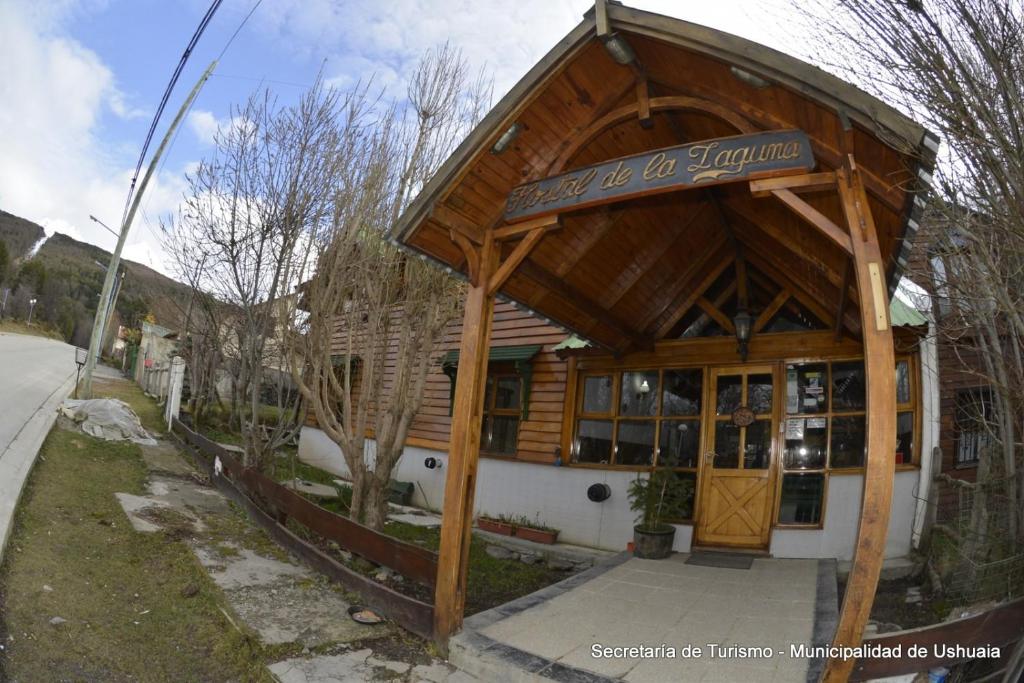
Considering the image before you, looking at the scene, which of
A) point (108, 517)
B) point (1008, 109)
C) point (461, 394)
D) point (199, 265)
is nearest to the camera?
point (1008, 109)

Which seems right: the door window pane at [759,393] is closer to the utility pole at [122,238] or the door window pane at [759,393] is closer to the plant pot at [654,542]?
the plant pot at [654,542]

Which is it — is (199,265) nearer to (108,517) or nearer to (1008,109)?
(108,517)

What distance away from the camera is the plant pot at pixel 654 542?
22.5 feet

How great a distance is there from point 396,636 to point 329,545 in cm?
236

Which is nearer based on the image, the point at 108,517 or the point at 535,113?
the point at 535,113

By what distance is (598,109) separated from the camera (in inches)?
178

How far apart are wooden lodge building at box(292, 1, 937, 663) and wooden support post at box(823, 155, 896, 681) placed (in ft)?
0.04

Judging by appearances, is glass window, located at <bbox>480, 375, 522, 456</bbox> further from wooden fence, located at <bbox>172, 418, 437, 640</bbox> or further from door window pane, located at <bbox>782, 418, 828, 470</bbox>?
door window pane, located at <bbox>782, 418, 828, 470</bbox>

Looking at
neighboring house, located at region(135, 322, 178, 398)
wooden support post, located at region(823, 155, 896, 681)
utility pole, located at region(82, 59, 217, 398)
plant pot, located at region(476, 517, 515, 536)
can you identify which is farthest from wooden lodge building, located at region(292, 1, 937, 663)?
neighboring house, located at region(135, 322, 178, 398)

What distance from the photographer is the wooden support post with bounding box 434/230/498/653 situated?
4141 mm

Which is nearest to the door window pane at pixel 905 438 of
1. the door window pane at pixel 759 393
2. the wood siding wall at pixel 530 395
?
the door window pane at pixel 759 393

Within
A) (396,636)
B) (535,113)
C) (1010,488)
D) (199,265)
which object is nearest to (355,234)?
(535,113)

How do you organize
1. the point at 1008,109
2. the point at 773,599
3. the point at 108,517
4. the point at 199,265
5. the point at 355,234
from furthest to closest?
the point at 199,265 < the point at 355,234 < the point at 108,517 < the point at 773,599 < the point at 1008,109

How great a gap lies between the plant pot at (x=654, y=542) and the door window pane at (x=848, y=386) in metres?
2.46
